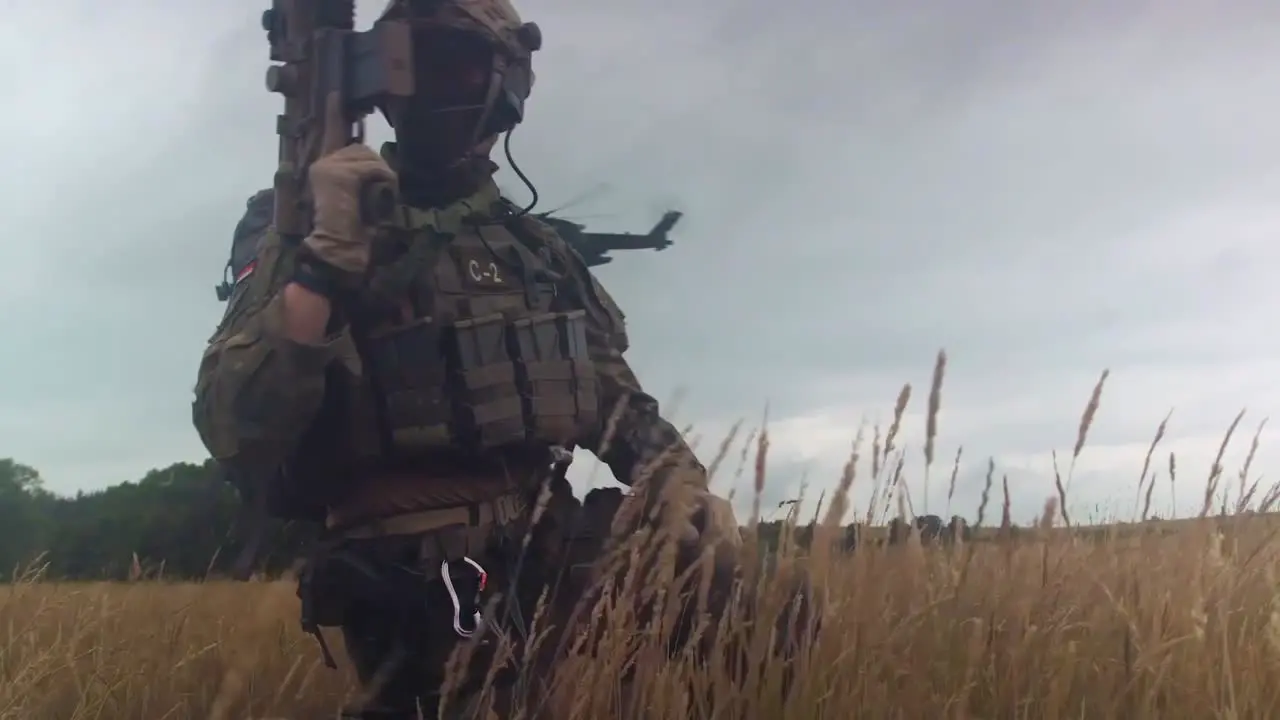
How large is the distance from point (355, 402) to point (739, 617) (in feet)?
4.44

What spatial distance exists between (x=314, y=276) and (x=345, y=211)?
191 mm

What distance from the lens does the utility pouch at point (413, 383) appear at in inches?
120

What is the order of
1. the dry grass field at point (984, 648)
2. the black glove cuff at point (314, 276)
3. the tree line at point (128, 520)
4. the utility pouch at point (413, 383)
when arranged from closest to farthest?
the dry grass field at point (984, 648), the black glove cuff at point (314, 276), the utility pouch at point (413, 383), the tree line at point (128, 520)

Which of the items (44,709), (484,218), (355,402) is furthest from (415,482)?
(44,709)

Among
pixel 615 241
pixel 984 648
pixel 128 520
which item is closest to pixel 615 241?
pixel 615 241

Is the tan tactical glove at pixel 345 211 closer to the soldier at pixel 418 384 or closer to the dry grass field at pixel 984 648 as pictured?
the soldier at pixel 418 384

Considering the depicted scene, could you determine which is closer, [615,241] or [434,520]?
[434,520]

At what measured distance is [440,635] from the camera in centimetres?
306

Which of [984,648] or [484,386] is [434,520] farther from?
[984,648]

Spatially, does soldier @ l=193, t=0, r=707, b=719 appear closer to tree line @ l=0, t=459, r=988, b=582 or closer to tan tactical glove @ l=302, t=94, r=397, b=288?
tan tactical glove @ l=302, t=94, r=397, b=288

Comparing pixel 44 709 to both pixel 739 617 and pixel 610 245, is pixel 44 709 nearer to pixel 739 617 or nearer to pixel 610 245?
pixel 739 617

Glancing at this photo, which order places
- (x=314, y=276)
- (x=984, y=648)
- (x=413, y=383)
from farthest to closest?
(x=413, y=383) → (x=314, y=276) → (x=984, y=648)

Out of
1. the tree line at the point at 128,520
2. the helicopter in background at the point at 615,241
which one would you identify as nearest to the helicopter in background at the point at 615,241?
the helicopter in background at the point at 615,241

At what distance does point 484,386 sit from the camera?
315 centimetres
